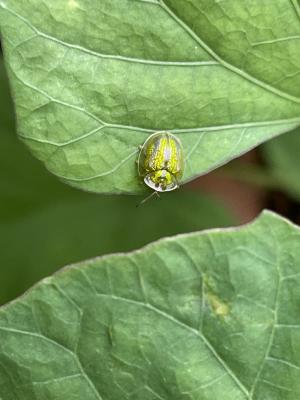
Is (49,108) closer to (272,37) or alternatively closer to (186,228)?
(272,37)

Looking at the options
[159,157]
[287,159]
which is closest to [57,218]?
[287,159]

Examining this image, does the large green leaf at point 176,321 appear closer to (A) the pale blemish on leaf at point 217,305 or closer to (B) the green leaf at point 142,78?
(A) the pale blemish on leaf at point 217,305

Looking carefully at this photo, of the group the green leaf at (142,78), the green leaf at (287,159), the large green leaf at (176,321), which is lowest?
the large green leaf at (176,321)

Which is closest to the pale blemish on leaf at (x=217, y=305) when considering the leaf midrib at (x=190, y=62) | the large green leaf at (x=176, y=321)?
the large green leaf at (x=176, y=321)

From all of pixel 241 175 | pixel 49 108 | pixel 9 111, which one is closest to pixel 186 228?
pixel 241 175

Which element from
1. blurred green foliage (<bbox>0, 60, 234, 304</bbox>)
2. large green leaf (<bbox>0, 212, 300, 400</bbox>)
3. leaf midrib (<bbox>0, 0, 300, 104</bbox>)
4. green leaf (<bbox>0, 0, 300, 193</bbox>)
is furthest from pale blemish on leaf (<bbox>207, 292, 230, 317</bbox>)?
blurred green foliage (<bbox>0, 60, 234, 304</bbox>)
